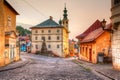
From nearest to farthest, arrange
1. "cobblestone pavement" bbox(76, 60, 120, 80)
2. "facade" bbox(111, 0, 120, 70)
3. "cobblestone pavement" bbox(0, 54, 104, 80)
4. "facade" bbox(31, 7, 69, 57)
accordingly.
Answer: "cobblestone pavement" bbox(0, 54, 104, 80), "cobblestone pavement" bbox(76, 60, 120, 80), "facade" bbox(111, 0, 120, 70), "facade" bbox(31, 7, 69, 57)

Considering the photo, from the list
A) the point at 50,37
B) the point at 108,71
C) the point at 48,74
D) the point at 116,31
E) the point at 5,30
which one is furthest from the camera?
the point at 50,37

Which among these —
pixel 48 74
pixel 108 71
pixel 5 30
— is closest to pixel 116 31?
pixel 108 71

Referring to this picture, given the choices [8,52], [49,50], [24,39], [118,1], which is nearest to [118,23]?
[118,1]

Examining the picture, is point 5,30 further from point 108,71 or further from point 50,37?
point 50,37

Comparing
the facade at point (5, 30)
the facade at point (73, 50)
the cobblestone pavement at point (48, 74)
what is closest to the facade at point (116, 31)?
the cobblestone pavement at point (48, 74)

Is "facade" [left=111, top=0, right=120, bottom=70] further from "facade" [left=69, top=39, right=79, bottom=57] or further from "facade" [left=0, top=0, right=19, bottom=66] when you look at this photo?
"facade" [left=69, top=39, right=79, bottom=57]

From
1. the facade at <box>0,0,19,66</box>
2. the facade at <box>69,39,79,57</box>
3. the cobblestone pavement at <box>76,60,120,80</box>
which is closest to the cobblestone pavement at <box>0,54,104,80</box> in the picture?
the cobblestone pavement at <box>76,60,120,80</box>

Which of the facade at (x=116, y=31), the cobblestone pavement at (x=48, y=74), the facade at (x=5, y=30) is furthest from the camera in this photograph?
the facade at (x=5, y=30)

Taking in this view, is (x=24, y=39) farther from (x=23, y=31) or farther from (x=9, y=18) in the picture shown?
(x=9, y=18)

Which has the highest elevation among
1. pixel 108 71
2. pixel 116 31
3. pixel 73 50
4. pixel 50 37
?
pixel 50 37

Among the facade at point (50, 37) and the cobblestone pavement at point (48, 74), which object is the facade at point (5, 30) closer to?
the cobblestone pavement at point (48, 74)

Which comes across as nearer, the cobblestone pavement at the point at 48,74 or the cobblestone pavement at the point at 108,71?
the cobblestone pavement at the point at 48,74

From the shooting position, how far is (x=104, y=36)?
1235 inches

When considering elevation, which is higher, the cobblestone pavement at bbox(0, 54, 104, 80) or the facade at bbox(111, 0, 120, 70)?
the facade at bbox(111, 0, 120, 70)
